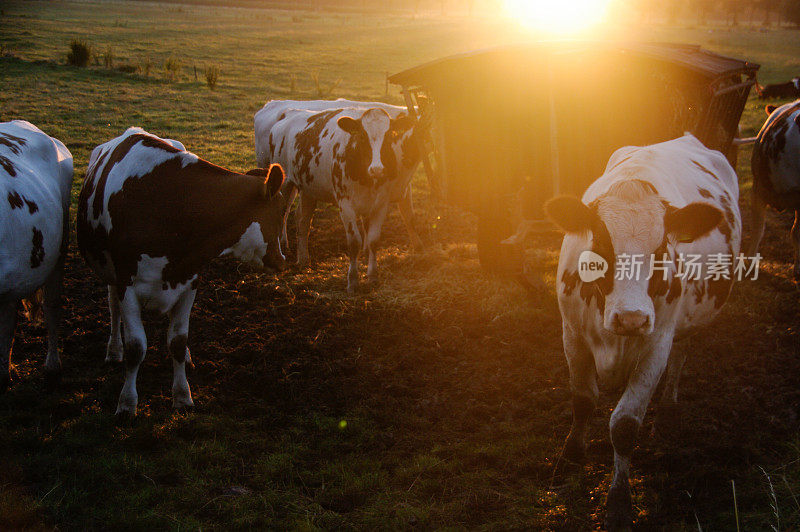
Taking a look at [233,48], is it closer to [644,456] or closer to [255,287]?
[255,287]

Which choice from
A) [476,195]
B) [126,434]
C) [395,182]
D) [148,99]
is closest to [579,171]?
[476,195]

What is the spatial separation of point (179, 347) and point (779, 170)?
7.21 metres

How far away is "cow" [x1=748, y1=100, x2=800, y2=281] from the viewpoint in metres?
7.27

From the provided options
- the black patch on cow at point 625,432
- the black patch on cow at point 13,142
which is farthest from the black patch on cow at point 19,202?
the black patch on cow at point 625,432

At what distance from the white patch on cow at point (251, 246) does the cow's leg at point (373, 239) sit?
2.81 m

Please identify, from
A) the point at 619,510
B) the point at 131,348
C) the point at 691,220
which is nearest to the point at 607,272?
the point at 691,220

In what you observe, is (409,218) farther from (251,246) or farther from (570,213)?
(570,213)

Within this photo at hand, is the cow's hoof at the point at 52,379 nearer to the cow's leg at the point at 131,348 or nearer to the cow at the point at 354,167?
the cow's leg at the point at 131,348

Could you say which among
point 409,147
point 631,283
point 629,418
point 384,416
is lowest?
point 384,416

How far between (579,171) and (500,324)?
2464mm

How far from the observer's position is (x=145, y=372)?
5.19 m

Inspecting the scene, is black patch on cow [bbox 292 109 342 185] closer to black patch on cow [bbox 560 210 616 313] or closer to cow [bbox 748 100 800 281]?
black patch on cow [bbox 560 210 616 313]

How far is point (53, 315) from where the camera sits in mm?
5199

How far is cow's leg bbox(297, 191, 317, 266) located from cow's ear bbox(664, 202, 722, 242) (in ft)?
19.0
